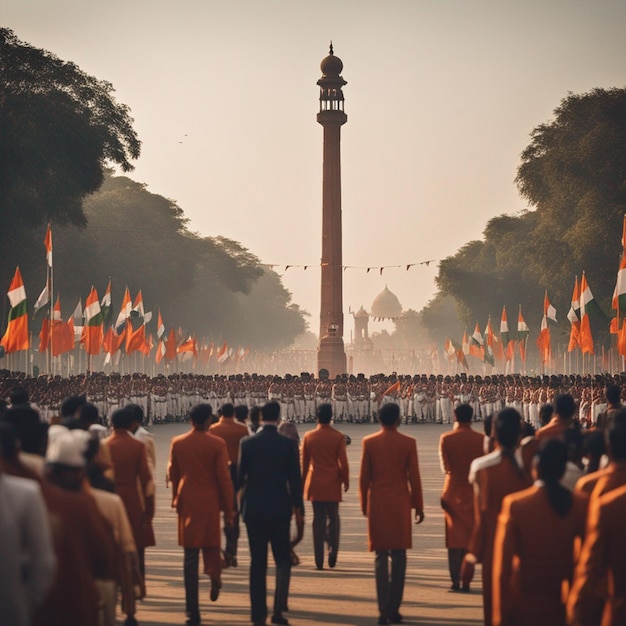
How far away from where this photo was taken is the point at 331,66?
68875mm

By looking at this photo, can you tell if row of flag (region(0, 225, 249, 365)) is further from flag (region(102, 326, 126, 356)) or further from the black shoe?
the black shoe

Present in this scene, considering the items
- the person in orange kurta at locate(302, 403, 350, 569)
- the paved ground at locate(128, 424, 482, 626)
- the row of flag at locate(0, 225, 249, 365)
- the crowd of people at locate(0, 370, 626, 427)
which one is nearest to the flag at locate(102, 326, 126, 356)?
the row of flag at locate(0, 225, 249, 365)

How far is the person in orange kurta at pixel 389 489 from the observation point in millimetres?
10406

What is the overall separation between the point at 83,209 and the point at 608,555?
59.7 m

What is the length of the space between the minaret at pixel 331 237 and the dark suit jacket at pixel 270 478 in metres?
53.6

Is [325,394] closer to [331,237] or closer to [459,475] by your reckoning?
[331,237]

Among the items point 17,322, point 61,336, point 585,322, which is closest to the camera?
point 17,322

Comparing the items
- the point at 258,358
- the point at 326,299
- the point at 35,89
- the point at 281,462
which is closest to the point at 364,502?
the point at 281,462

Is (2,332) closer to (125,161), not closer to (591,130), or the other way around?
(125,161)

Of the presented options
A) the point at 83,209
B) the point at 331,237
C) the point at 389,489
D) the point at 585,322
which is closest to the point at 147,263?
the point at 83,209

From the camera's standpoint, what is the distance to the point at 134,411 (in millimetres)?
10445

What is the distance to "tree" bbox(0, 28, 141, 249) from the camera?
42219 millimetres

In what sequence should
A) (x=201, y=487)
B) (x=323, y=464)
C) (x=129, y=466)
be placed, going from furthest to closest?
1. (x=323, y=464)
2. (x=201, y=487)
3. (x=129, y=466)

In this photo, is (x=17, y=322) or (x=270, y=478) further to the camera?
(x=17, y=322)
